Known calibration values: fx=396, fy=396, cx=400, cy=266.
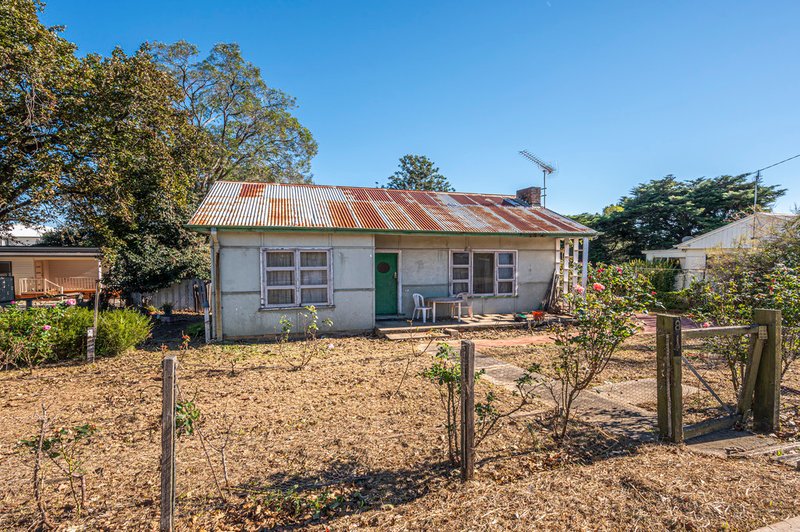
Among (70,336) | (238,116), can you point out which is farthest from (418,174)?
(70,336)

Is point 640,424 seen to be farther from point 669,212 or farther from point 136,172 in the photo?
point 669,212

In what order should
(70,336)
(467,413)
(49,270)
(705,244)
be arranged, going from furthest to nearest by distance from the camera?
(49,270) < (705,244) < (70,336) < (467,413)

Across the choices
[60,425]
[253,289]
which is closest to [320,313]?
[253,289]

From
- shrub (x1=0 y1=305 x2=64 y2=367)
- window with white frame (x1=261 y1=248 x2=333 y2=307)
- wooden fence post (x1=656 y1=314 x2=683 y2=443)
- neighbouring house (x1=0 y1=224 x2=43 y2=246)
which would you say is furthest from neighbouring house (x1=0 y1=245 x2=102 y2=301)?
wooden fence post (x1=656 y1=314 x2=683 y2=443)

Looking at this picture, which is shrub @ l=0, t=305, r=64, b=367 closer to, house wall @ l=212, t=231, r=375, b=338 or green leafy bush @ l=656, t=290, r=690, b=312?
house wall @ l=212, t=231, r=375, b=338

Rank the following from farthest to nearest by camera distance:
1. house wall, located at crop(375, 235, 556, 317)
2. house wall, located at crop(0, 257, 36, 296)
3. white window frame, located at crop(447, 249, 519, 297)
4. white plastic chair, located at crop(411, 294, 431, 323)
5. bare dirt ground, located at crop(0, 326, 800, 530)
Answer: house wall, located at crop(0, 257, 36, 296)
white window frame, located at crop(447, 249, 519, 297)
house wall, located at crop(375, 235, 556, 317)
white plastic chair, located at crop(411, 294, 431, 323)
bare dirt ground, located at crop(0, 326, 800, 530)

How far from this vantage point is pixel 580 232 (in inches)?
485

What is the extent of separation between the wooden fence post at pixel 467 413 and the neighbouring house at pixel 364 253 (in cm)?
708

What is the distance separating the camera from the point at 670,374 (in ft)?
12.7

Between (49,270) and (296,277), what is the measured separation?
26.8 m

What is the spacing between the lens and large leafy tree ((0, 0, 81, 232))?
953 cm

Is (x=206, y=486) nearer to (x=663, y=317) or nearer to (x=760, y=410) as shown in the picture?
(x=663, y=317)

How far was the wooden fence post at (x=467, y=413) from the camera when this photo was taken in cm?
329

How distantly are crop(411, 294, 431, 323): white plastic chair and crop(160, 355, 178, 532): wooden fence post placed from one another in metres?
8.93
